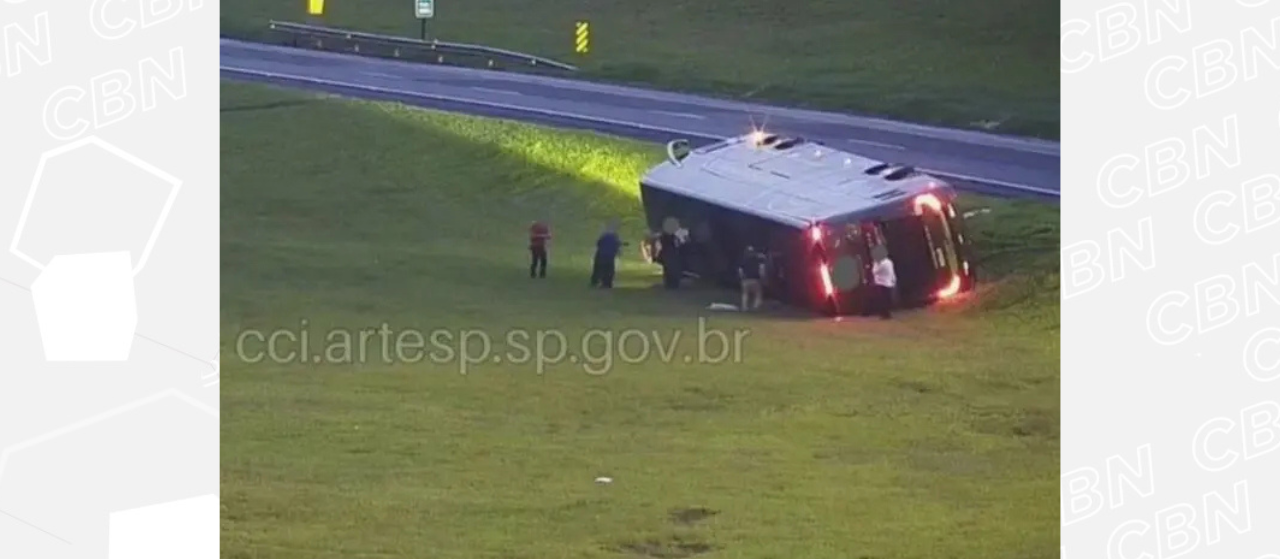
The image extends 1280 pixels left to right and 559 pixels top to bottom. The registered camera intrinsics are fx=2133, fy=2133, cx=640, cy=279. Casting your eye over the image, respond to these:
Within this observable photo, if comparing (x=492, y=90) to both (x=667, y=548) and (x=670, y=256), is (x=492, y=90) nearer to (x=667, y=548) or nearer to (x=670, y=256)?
(x=670, y=256)

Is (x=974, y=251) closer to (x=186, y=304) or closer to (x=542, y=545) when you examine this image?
(x=542, y=545)

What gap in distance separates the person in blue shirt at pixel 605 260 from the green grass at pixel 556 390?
0.03 metres

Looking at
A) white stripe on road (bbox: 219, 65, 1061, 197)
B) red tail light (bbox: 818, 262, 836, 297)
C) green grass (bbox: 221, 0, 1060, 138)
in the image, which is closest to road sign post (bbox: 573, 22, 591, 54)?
green grass (bbox: 221, 0, 1060, 138)

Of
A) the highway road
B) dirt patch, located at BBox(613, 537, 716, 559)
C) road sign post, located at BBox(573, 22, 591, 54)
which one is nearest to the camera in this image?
dirt patch, located at BBox(613, 537, 716, 559)

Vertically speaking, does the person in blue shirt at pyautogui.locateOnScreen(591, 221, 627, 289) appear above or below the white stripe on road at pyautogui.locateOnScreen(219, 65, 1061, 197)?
below

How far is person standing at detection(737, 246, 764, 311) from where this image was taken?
5.71 meters

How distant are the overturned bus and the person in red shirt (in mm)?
284

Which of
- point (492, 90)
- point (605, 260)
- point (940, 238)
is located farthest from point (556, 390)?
point (940, 238)

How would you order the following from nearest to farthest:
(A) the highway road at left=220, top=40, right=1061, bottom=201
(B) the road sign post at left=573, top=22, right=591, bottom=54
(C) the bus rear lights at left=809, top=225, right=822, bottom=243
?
1. (C) the bus rear lights at left=809, top=225, right=822, bottom=243
2. (A) the highway road at left=220, top=40, right=1061, bottom=201
3. (B) the road sign post at left=573, top=22, right=591, bottom=54

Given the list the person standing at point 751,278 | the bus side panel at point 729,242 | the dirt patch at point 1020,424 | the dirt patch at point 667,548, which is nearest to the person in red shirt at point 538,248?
the bus side panel at point 729,242

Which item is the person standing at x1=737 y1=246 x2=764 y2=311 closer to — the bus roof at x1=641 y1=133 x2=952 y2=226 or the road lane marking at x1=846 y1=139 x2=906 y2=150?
the bus roof at x1=641 y1=133 x2=952 y2=226

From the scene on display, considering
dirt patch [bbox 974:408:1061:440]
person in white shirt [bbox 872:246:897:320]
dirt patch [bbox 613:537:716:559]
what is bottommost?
dirt patch [bbox 613:537:716:559]

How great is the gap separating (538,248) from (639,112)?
0.49m

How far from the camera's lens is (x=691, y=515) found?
5.54 meters
